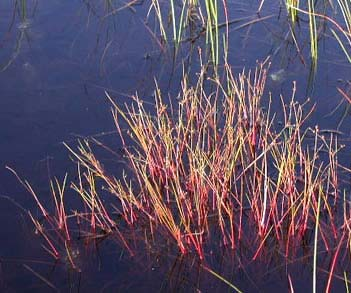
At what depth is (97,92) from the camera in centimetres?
442

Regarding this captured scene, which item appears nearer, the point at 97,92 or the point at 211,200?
the point at 211,200

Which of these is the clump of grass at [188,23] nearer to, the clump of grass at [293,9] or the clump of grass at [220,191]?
the clump of grass at [293,9]

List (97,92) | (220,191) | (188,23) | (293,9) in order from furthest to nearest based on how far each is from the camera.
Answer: (188,23) < (293,9) < (97,92) < (220,191)

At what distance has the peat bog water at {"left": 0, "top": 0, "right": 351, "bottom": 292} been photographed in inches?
126

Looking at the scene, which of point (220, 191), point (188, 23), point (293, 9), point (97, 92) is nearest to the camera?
point (220, 191)

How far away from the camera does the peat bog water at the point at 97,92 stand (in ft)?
10.5

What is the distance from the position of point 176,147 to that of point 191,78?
87 cm

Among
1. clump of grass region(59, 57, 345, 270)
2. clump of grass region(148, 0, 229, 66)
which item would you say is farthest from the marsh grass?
clump of grass region(148, 0, 229, 66)

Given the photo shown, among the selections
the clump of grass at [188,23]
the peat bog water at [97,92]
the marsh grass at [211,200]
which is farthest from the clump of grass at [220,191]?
the clump of grass at [188,23]

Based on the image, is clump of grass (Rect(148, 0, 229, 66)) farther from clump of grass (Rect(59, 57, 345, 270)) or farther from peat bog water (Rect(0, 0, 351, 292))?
clump of grass (Rect(59, 57, 345, 270))

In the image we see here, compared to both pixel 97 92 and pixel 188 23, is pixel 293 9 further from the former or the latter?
pixel 97 92

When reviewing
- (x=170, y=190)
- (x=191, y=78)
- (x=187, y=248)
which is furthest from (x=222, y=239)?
(x=191, y=78)

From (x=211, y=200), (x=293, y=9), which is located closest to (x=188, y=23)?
(x=293, y=9)

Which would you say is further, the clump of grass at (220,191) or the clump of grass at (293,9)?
the clump of grass at (293,9)
